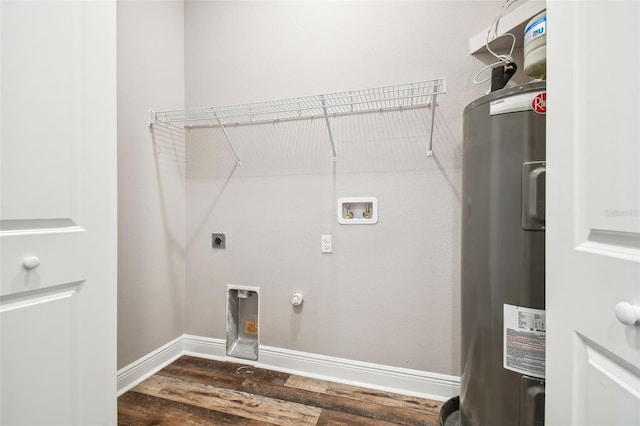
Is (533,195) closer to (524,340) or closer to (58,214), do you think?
(524,340)

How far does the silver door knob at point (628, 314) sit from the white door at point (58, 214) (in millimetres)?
1371

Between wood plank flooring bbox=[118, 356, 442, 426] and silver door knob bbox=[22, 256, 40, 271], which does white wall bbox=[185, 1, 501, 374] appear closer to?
wood plank flooring bbox=[118, 356, 442, 426]

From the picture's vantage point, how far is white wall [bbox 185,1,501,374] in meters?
1.43

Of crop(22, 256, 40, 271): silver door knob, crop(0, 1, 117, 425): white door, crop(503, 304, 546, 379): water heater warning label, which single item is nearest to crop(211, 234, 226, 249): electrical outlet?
crop(0, 1, 117, 425): white door

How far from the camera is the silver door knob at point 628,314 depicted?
1.42 feet

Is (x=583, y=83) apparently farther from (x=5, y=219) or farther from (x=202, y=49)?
(x=202, y=49)

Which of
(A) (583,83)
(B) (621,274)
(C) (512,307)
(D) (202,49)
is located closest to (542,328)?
(C) (512,307)

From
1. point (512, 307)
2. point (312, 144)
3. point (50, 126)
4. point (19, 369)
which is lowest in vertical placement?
point (19, 369)

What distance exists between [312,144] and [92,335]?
1358 millimetres

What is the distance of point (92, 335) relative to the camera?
35.7 inches

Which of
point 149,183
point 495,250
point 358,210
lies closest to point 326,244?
point 358,210

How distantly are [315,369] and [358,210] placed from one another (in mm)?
1032

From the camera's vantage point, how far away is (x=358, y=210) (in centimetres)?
159

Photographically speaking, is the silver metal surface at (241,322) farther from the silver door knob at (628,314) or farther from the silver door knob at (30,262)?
the silver door knob at (628,314)
